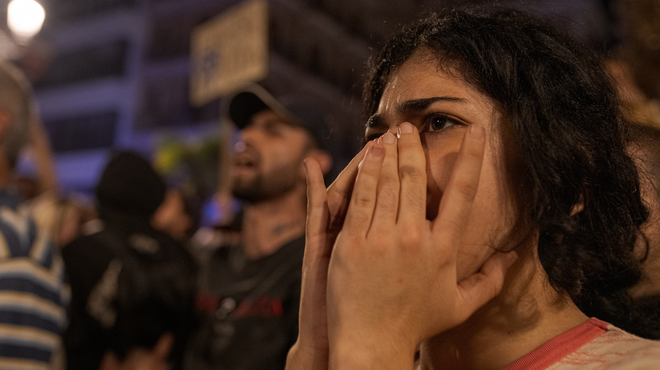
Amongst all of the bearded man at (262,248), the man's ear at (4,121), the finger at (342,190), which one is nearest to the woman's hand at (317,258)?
the finger at (342,190)

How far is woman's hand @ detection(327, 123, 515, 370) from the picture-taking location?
3.33ft

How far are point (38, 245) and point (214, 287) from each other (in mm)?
892

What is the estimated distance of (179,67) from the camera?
2202cm

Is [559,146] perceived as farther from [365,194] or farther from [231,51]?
[231,51]

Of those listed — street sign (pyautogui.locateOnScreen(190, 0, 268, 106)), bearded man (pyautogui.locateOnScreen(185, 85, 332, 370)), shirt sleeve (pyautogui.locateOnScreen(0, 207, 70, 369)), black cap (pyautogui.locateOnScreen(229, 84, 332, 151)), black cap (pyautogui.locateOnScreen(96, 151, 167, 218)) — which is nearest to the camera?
shirt sleeve (pyautogui.locateOnScreen(0, 207, 70, 369))

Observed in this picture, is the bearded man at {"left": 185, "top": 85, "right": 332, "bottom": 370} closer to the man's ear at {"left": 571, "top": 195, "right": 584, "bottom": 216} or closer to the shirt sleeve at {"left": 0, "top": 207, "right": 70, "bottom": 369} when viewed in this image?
the shirt sleeve at {"left": 0, "top": 207, "right": 70, "bottom": 369}

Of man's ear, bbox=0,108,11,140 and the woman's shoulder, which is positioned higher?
man's ear, bbox=0,108,11,140

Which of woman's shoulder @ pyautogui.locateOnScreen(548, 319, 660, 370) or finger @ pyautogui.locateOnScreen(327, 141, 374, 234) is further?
finger @ pyautogui.locateOnScreen(327, 141, 374, 234)

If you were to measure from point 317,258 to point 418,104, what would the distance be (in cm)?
47

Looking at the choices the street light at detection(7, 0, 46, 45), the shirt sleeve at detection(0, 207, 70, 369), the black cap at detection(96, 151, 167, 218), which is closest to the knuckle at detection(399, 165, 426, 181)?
the shirt sleeve at detection(0, 207, 70, 369)

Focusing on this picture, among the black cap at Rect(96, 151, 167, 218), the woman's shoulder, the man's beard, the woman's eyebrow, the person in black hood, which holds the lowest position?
the person in black hood

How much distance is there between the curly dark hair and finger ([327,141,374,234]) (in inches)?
14.6

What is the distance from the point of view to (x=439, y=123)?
1263mm

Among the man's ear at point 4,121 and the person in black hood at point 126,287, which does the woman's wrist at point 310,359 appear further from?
the man's ear at point 4,121
